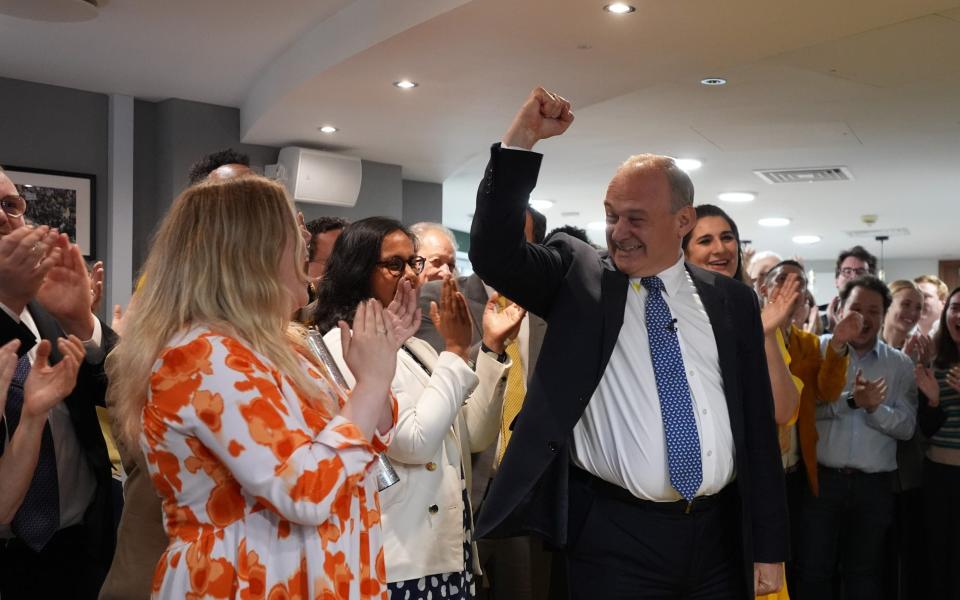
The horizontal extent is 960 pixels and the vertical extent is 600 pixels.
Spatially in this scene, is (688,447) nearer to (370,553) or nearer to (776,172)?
(370,553)

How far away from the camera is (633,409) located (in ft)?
6.76

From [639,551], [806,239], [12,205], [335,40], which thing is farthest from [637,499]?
[806,239]

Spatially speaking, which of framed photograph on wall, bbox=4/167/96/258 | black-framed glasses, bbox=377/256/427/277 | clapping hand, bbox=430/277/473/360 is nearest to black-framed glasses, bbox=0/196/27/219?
black-framed glasses, bbox=377/256/427/277

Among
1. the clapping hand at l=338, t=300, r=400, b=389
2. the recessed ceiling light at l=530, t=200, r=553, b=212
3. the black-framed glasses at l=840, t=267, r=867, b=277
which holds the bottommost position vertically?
the clapping hand at l=338, t=300, r=400, b=389

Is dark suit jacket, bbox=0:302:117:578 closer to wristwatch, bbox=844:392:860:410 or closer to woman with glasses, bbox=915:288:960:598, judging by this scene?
wristwatch, bbox=844:392:860:410

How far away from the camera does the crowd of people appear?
4.72ft

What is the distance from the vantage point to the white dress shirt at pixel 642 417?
79.6 inches

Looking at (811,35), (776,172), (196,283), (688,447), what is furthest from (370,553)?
(776,172)

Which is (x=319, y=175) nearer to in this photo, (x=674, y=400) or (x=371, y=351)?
(x=674, y=400)

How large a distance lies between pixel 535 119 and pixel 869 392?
95.3 inches

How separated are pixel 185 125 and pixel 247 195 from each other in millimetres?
4823

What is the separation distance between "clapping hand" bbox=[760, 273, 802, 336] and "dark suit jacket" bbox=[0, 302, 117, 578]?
5.83ft

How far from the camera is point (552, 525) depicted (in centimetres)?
202

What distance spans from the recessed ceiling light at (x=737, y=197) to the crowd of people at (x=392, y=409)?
20.6 feet
